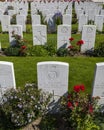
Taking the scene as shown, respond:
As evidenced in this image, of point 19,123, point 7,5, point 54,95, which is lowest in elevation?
point 19,123

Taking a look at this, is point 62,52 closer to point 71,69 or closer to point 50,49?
point 50,49

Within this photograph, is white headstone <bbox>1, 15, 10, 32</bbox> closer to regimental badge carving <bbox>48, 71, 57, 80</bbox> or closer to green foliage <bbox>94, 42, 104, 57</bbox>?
green foliage <bbox>94, 42, 104, 57</bbox>

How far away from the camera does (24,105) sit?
17.4ft

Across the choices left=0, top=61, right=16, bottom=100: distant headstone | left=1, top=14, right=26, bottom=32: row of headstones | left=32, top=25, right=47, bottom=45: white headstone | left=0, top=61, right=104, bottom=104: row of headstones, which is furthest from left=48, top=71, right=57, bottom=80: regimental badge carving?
left=1, top=14, right=26, bottom=32: row of headstones

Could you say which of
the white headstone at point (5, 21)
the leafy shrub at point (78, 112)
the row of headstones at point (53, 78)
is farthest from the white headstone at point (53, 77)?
the white headstone at point (5, 21)

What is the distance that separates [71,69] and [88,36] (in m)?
2.19

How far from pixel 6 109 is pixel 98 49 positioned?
545 centimetres

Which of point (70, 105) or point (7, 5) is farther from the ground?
point (7, 5)

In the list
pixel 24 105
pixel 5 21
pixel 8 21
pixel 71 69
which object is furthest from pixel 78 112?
pixel 5 21

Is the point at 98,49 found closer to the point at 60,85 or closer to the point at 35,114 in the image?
the point at 60,85

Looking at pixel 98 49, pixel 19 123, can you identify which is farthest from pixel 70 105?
pixel 98 49

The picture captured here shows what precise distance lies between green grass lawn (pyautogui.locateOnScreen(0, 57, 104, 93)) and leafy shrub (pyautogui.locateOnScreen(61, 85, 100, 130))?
58.4 inches

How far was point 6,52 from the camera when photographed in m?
9.91

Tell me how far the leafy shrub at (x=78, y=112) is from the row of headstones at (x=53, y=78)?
0.41 m
